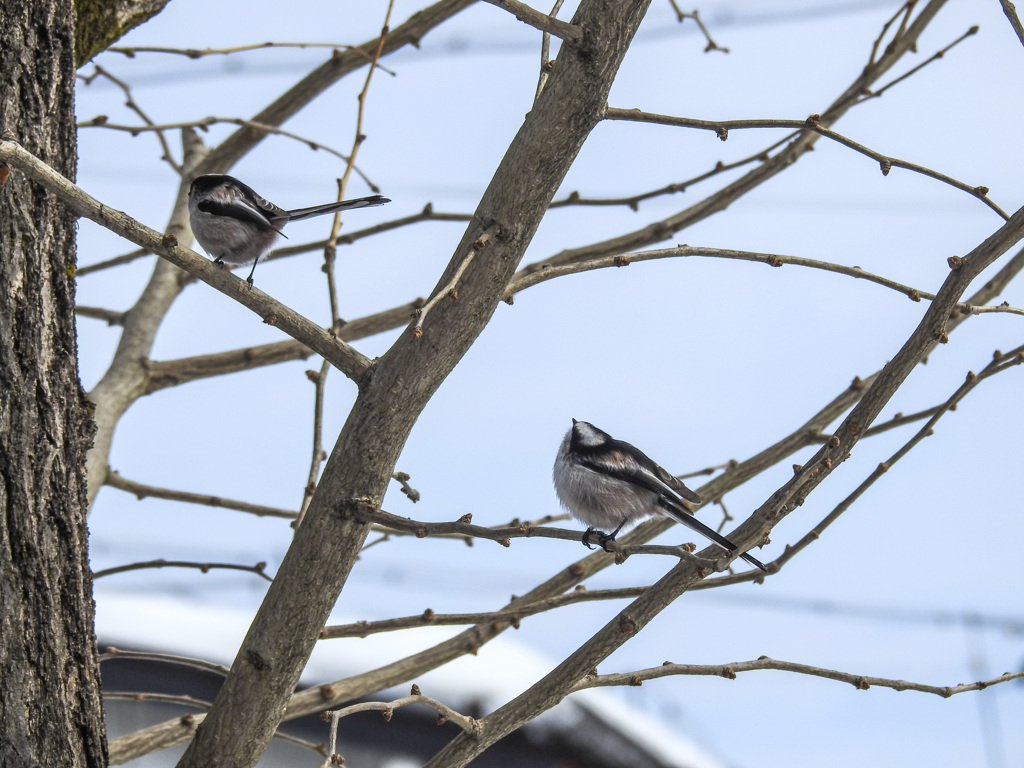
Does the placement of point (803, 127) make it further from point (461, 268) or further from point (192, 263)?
point (192, 263)

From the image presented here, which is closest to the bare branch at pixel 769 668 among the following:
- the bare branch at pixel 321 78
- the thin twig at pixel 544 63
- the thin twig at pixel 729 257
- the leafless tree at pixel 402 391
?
the leafless tree at pixel 402 391

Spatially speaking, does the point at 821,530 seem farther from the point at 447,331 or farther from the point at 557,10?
the point at 557,10

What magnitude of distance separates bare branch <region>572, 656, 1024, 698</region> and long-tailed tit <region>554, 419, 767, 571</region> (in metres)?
0.47

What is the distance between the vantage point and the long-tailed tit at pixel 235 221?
3.35 metres

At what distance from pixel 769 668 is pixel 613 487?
2.99 ft

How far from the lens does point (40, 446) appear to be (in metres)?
2.28

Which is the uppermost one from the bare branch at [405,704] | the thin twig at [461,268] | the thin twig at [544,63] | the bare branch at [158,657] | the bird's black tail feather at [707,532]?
the thin twig at [544,63]

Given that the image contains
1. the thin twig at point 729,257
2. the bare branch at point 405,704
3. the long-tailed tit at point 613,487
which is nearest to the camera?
the bare branch at point 405,704

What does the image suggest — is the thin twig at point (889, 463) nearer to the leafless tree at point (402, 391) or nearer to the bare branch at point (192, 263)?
the leafless tree at point (402, 391)

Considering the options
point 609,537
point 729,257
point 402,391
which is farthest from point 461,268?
point 609,537

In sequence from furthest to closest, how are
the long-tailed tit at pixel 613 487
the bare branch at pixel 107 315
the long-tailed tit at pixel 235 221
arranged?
1. the bare branch at pixel 107 315
2. the long-tailed tit at pixel 235 221
3. the long-tailed tit at pixel 613 487

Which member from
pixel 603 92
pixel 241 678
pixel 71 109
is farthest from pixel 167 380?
pixel 603 92

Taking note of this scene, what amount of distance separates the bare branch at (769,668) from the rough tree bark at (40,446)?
3.92 feet

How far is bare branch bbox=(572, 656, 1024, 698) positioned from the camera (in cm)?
240
